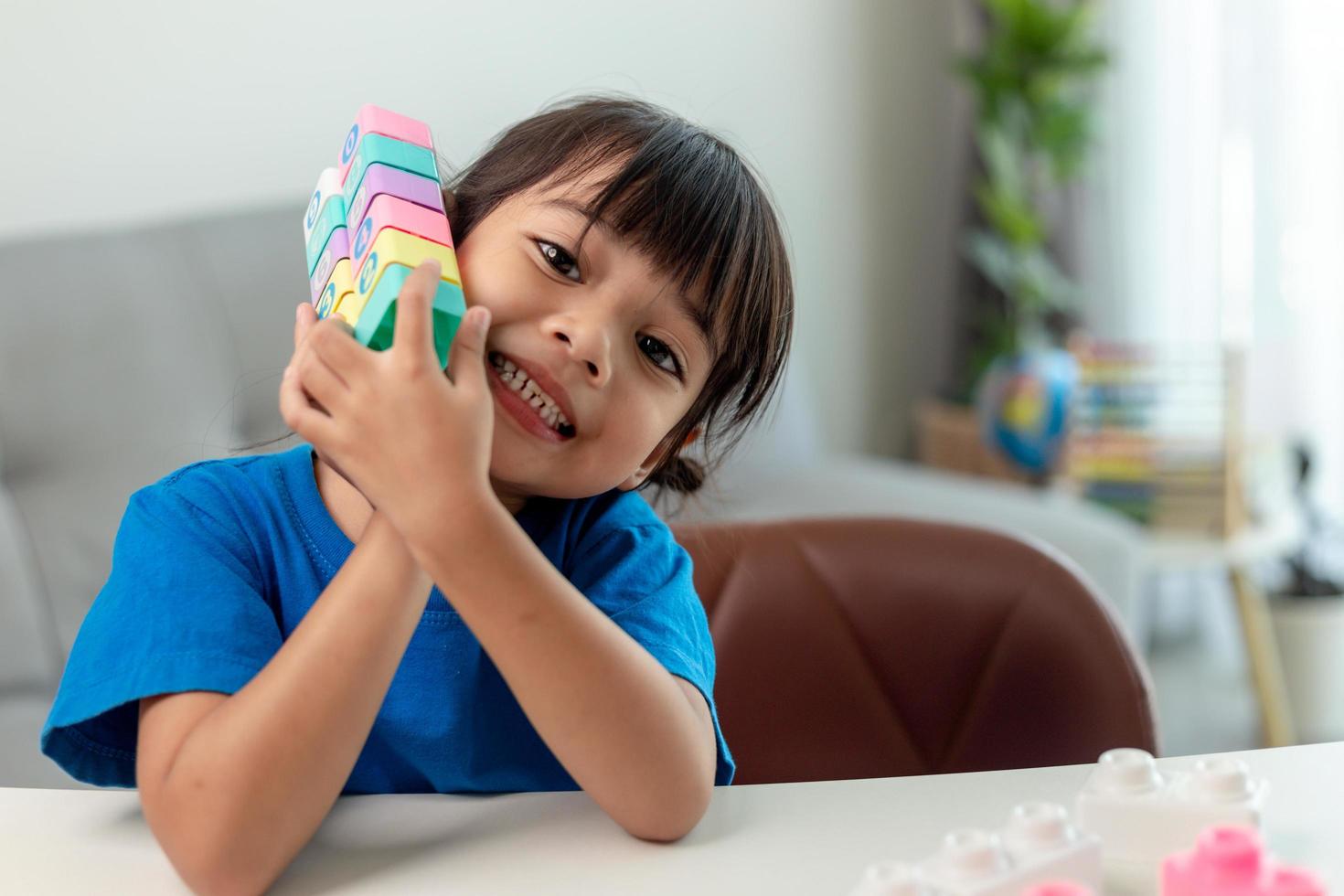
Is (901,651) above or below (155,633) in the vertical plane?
below

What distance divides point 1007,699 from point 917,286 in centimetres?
275

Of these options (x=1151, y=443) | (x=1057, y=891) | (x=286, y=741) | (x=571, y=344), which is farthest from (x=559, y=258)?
(x=1151, y=443)

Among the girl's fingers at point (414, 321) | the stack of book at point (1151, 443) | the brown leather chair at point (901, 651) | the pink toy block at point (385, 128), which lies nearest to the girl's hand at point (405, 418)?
the girl's fingers at point (414, 321)

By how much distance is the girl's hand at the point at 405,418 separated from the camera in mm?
513

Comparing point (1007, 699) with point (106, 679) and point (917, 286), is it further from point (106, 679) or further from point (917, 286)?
point (917, 286)

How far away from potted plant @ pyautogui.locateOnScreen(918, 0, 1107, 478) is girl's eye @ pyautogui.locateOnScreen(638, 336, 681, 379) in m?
2.31

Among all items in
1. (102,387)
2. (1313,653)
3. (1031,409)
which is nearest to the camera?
(102,387)

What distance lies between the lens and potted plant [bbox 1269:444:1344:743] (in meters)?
2.55

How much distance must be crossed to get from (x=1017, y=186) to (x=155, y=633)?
2.82m

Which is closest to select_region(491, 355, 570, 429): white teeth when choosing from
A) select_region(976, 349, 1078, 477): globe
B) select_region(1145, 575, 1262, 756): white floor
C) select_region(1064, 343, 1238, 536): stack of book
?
select_region(1145, 575, 1262, 756): white floor

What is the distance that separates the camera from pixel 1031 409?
2748 mm

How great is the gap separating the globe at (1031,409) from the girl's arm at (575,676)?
2268mm

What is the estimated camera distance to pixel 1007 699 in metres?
0.92

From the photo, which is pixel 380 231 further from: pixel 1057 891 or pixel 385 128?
pixel 1057 891
